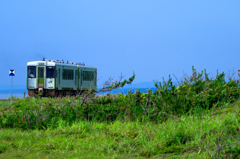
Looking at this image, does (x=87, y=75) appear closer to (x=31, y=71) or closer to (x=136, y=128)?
(x=31, y=71)

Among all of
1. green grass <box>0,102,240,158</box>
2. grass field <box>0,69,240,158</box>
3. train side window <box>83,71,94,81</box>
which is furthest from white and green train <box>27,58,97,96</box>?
green grass <box>0,102,240,158</box>

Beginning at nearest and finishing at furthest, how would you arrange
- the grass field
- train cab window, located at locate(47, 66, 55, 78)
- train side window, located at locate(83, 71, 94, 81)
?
the grass field < train cab window, located at locate(47, 66, 55, 78) < train side window, located at locate(83, 71, 94, 81)

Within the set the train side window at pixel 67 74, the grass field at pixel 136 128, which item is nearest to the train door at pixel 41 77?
the train side window at pixel 67 74

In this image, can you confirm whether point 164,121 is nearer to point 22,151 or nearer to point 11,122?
point 22,151

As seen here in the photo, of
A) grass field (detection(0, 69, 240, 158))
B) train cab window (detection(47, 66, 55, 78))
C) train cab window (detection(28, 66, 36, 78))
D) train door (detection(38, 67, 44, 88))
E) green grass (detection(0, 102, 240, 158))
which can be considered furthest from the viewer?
train cab window (detection(28, 66, 36, 78))

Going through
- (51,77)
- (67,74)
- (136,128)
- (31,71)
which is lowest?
(136,128)

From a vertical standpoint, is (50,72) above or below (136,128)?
above

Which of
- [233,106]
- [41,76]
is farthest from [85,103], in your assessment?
[41,76]

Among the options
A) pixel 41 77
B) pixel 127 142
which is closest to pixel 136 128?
pixel 127 142

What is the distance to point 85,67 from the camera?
31.2m

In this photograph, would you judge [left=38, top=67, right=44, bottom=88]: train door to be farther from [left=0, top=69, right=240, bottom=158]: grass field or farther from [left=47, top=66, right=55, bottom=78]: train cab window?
[left=0, top=69, right=240, bottom=158]: grass field

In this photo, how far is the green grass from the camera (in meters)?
6.34

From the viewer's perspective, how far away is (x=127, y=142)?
690 centimetres

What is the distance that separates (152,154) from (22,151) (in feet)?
9.84
